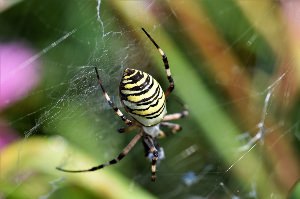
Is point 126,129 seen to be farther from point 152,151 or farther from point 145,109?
point 145,109

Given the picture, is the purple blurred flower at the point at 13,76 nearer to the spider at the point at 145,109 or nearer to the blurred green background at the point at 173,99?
the blurred green background at the point at 173,99

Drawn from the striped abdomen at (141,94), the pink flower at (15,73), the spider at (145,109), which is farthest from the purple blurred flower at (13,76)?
the striped abdomen at (141,94)

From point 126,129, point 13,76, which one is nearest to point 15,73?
point 13,76

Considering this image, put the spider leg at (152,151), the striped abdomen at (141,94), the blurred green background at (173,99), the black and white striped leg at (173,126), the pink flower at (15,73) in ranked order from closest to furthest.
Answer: the striped abdomen at (141,94) < the blurred green background at (173,99) < the pink flower at (15,73) < the spider leg at (152,151) < the black and white striped leg at (173,126)

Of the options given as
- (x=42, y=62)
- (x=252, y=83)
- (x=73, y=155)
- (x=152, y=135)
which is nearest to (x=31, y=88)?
(x=42, y=62)

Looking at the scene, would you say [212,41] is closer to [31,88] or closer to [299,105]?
[299,105]

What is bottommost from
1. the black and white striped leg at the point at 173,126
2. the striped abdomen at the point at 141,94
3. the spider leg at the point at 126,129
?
the black and white striped leg at the point at 173,126

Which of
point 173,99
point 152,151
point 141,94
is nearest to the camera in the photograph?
point 141,94
